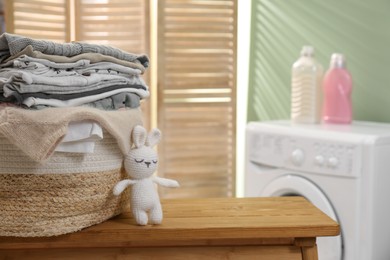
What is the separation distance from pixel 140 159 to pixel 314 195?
1.13 m

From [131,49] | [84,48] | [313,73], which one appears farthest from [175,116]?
[84,48]

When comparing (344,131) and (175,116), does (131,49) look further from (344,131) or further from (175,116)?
(344,131)

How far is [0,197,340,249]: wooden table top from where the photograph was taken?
106 cm

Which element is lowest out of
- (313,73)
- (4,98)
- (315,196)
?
(315,196)

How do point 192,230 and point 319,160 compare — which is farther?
point 319,160

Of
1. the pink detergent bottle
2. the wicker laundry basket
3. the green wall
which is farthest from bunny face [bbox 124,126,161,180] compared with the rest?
the green wall

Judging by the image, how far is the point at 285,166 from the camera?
2256 millimetres

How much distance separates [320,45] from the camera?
8.80 ft

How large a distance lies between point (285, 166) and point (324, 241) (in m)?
0.35

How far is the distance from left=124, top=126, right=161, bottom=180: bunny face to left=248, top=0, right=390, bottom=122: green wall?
1.51 metres

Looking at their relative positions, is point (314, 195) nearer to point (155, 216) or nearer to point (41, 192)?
point (155, 216)

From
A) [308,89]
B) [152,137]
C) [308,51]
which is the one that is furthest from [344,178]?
[152,137]

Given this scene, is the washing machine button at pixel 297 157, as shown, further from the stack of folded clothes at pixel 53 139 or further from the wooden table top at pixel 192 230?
the stack of folded clothes at pixel 53 139

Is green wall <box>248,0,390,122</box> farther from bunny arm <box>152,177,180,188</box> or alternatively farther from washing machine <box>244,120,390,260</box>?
bunny arm <box>152,177,180,188</box>
